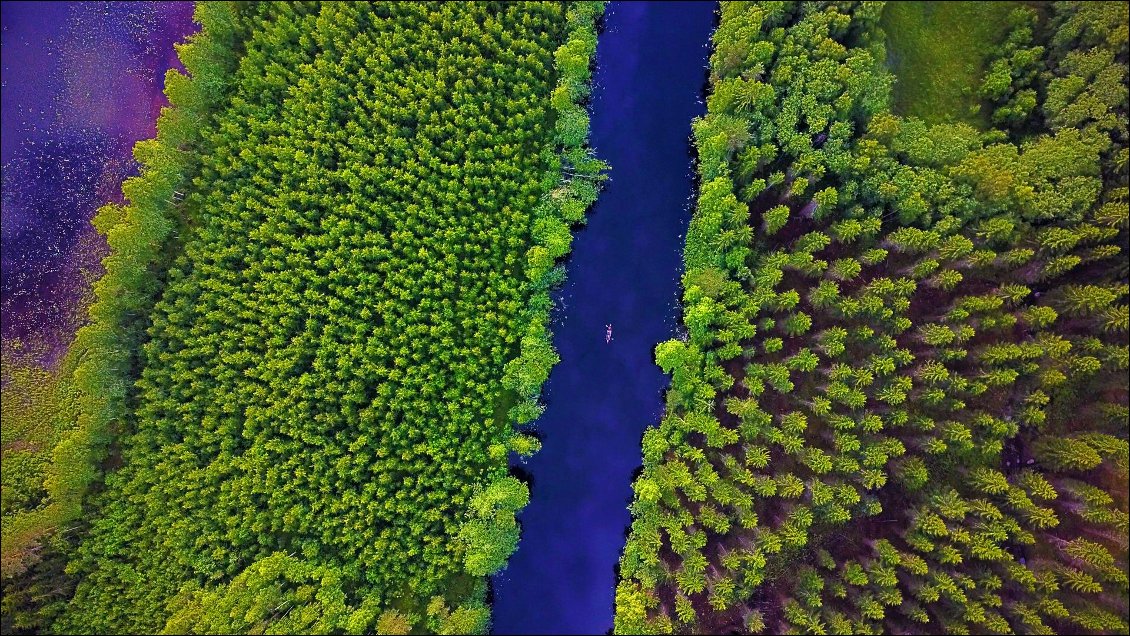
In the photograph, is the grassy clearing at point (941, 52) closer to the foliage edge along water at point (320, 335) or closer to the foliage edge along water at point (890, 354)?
the foliage edge along water at point (890, 354)

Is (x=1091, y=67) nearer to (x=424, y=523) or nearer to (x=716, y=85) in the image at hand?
(x=716, y=85)

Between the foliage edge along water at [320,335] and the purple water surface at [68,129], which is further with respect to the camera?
the purple water surface at [68,129]

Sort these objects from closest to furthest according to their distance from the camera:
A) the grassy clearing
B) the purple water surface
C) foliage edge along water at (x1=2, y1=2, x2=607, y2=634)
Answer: foliage edge along water at (x1=2, y1=2, x2=607, y2=634), the grassy clearing, the purple water surface

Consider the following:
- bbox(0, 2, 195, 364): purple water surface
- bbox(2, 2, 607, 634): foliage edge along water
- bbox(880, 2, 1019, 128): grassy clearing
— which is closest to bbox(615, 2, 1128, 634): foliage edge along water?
bbox(880, 2, 1019, 128): grassy clearing

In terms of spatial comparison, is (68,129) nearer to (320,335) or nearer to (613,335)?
(320,335)

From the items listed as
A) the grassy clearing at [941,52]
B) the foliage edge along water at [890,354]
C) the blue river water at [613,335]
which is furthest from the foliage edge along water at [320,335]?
the grassy clearing at [941,52]

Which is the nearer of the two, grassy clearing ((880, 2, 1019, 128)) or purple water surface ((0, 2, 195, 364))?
grassy clearing ((880, 2, 1019, 128))

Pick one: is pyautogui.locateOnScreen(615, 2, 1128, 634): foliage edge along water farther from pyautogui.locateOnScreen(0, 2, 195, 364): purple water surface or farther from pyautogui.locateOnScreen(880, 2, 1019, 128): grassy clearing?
pyautogui.locateOnScreen(0, 2, 195, 364): purple water surface
